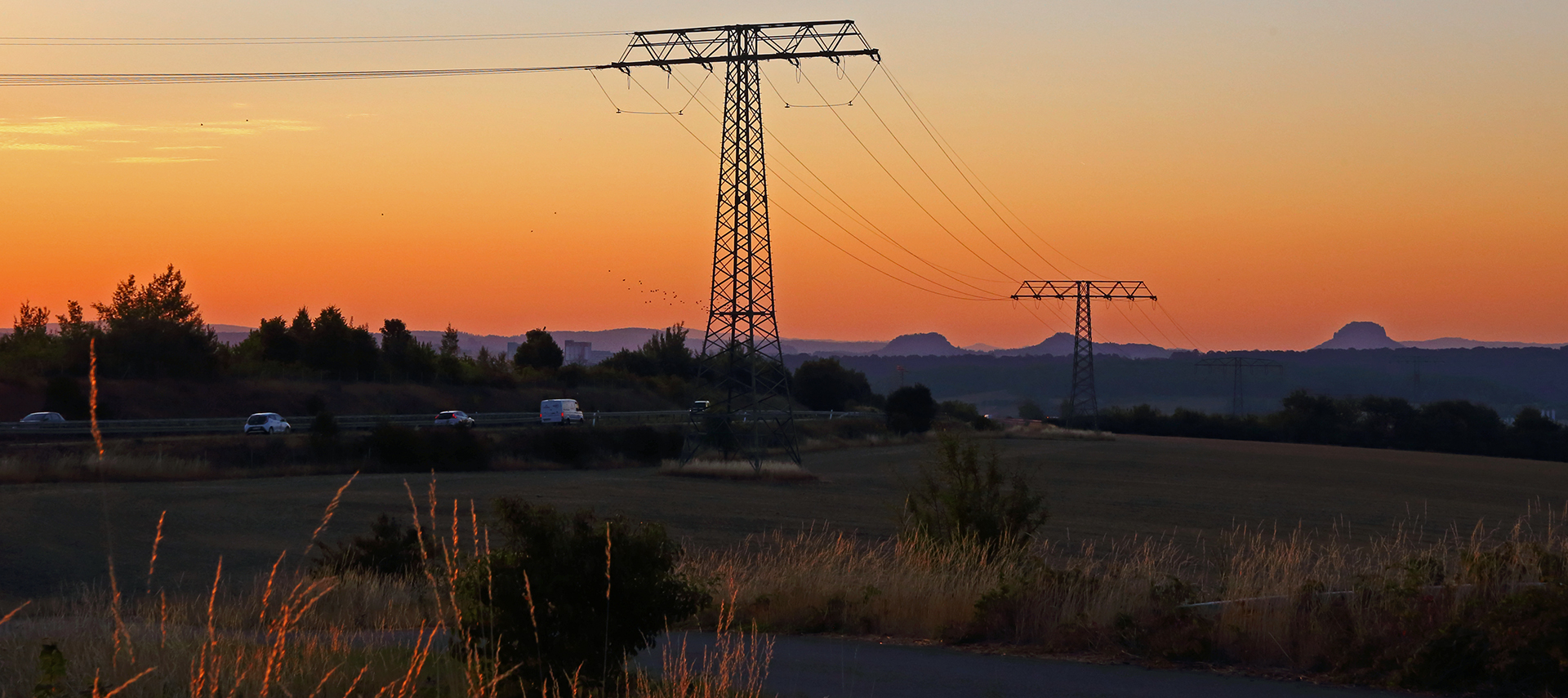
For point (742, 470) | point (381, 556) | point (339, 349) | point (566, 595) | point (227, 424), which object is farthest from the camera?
point (339, 349)

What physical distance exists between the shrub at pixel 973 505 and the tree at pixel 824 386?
101515 mm

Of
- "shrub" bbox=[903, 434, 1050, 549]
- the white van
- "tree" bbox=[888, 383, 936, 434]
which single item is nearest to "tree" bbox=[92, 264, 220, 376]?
the white van

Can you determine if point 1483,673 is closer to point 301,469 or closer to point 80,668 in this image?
point 80,668

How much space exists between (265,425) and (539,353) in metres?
A: 59.4

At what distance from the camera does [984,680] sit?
32.8 ft

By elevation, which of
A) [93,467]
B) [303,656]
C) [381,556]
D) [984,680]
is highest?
[303,656]

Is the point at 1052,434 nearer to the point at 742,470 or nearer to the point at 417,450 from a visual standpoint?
the point at 742,470

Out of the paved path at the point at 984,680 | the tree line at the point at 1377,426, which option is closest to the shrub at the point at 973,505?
the paved path at the point at 984,680

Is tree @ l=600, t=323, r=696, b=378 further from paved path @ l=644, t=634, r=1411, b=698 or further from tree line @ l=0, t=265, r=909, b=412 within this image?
paved path @ l=644, t=634, r=1411, b=698

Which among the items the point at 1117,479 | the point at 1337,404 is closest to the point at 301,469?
the point at 1117,479

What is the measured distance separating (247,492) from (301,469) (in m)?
9.51

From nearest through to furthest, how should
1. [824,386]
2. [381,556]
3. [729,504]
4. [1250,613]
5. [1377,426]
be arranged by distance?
[1250,613] → [381,556] → [729,504] → [1377,426] → [824,386]

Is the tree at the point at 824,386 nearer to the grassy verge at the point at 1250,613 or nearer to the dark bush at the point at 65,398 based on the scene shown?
the dark bush at the point at 65,398

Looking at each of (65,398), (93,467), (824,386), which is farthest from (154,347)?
(824,386)
